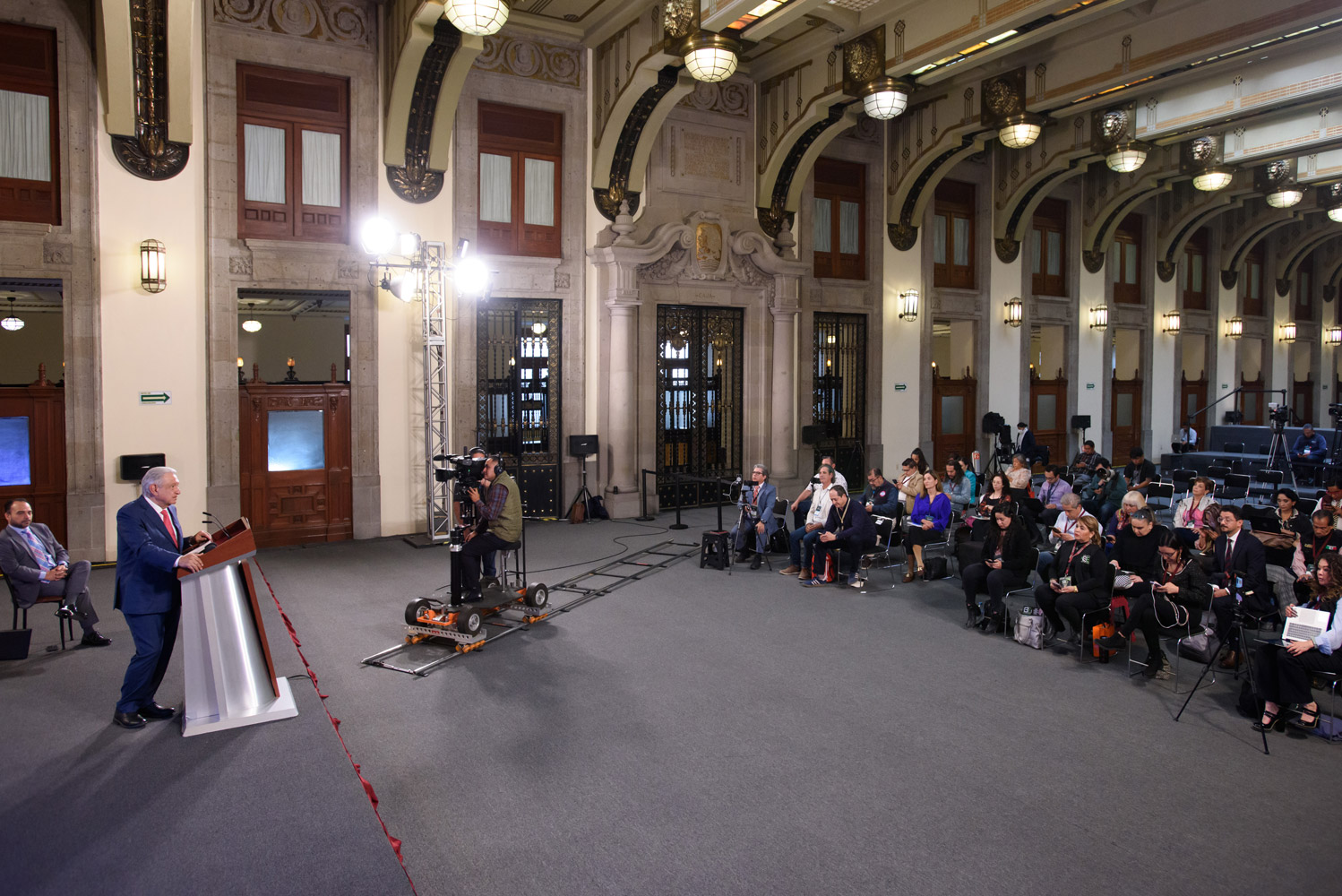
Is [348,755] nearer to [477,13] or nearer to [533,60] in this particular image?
[477,13]

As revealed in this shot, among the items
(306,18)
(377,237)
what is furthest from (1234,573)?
(306,18)

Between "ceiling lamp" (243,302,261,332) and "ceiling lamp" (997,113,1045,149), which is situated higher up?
"ceiling lamp" (997,113,1045,149)

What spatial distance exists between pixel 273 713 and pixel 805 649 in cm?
388

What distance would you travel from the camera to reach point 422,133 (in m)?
11.4

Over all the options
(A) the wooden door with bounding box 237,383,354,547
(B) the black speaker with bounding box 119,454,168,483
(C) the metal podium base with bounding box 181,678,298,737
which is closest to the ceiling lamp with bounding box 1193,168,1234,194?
(A) the wooden door with bounding box 237,383,354,547

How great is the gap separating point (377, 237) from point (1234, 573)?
9414 millimetres

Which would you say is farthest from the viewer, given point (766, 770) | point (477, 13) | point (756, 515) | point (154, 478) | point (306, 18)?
point (306, 18)

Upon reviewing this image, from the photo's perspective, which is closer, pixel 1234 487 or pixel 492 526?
pixel 492 526

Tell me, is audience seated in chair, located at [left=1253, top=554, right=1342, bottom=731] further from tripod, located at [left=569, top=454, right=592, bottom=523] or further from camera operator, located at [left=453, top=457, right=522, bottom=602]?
tripod, located at [left=569, top=454, right=592, bottom=523]

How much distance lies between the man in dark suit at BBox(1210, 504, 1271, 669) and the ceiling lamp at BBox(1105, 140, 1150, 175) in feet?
32.0

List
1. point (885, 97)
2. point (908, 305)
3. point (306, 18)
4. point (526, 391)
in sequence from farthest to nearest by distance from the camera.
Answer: point (908, 305) → point (526, 391) → point (885, 97) → point (306, 18)

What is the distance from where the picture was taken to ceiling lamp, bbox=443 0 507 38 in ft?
26.9

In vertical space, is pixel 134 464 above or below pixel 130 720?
above

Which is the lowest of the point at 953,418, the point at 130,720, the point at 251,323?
the point at 130,720
